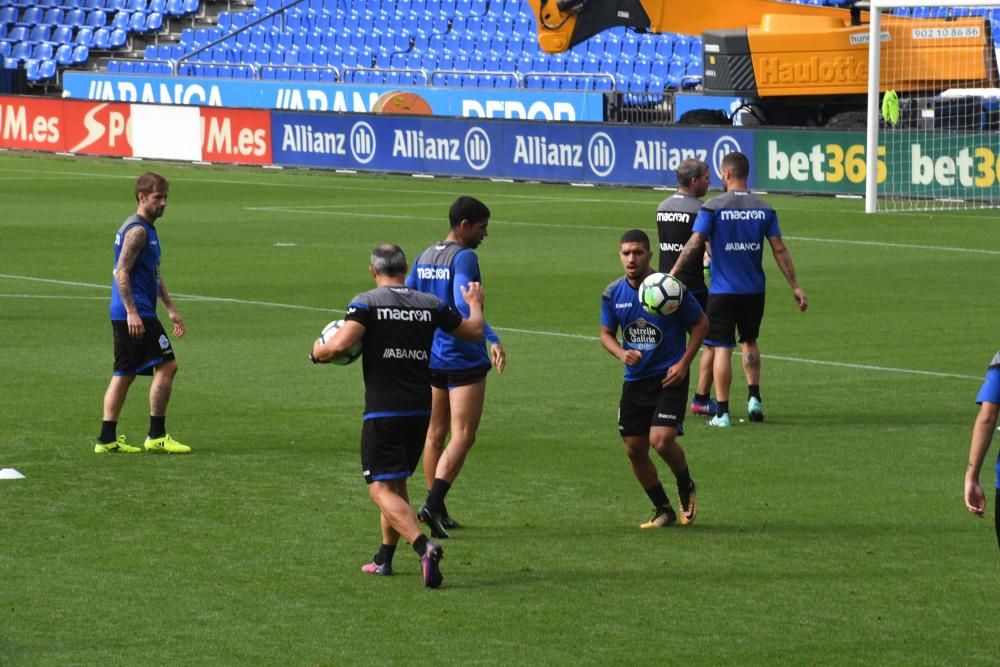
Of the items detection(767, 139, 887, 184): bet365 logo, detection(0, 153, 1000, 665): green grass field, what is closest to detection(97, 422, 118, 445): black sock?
detection(0, 153, 1000, 665): green grass field

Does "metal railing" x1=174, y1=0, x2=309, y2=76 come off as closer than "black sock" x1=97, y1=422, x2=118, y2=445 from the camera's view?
No

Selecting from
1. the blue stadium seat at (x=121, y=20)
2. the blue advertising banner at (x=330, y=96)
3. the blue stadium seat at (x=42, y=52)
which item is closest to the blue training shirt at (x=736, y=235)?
the blue advertising banner at (x=330, y=96)

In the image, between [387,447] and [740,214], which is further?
[740,214]

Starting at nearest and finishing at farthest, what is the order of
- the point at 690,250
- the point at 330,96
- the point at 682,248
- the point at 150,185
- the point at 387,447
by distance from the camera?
the point at 387,447
the point at 150,185
the point at 690,250
the point at 682,248
the point at 330,96

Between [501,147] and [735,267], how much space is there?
1000 inches

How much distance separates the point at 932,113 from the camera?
3475 cm


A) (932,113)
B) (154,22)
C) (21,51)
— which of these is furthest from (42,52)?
(932,113)

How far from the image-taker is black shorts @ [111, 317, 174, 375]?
44.2 ft

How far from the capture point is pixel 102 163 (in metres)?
46.6

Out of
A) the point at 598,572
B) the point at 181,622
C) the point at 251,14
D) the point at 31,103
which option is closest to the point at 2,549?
the point at 181,622

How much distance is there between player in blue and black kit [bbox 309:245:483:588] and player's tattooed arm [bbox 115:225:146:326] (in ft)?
13.7

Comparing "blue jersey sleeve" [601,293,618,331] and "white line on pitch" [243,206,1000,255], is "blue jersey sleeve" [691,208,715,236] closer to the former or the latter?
"blue jersey sleeve" [601,293,618,331]

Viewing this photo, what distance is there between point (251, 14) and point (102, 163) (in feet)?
44.0

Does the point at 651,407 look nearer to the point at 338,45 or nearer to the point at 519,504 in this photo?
the point at 519,504
